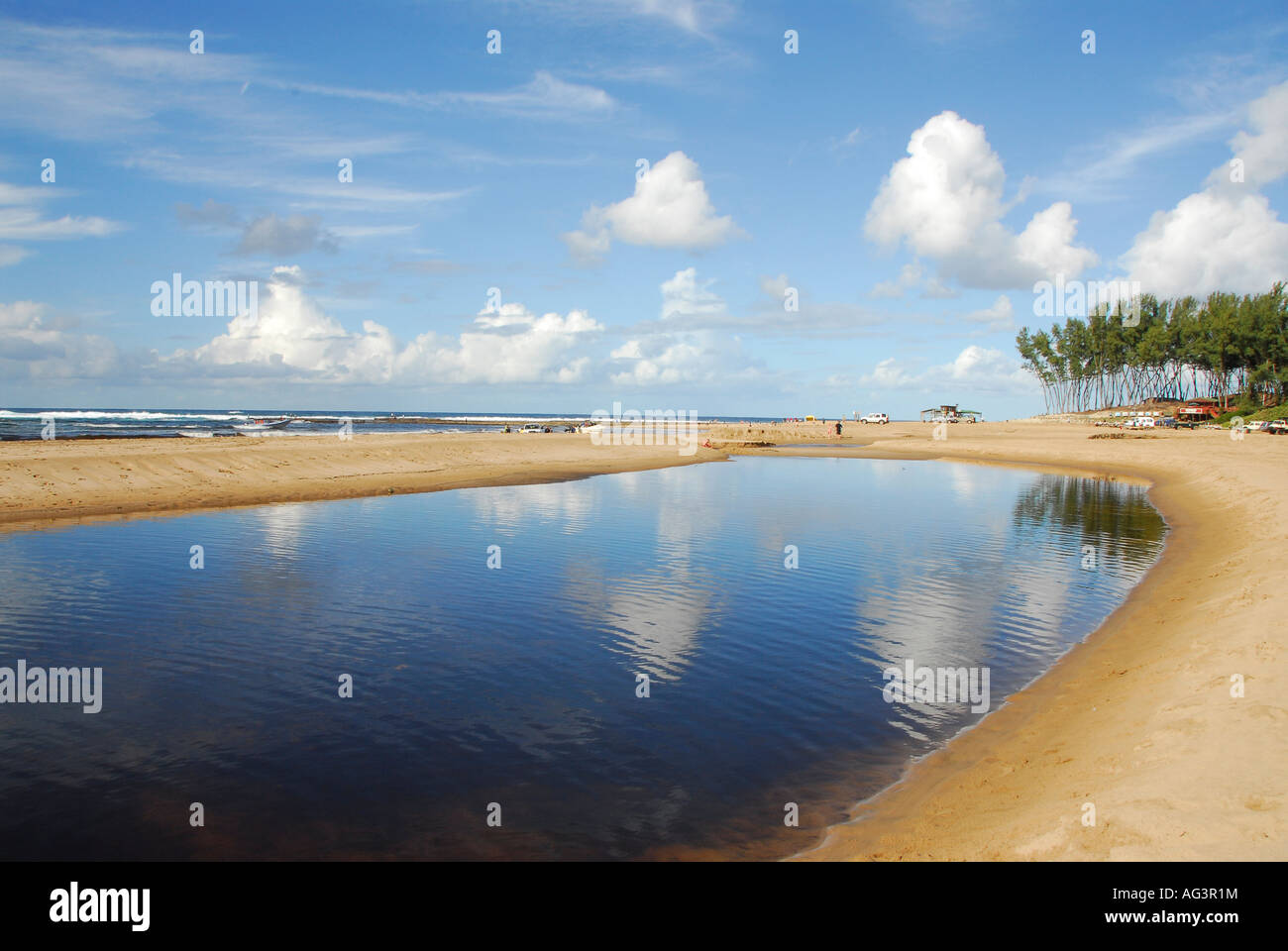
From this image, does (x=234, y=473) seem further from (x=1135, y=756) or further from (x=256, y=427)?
(x=256, y=427)

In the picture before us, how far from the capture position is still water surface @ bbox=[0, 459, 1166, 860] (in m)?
10.1

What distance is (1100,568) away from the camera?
85.7 ft

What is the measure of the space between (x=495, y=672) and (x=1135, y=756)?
1076cm

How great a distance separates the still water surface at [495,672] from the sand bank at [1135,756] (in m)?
0.78

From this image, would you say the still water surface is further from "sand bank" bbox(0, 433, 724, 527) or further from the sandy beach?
"sand bank" bbox(0, 433, 724, 527)

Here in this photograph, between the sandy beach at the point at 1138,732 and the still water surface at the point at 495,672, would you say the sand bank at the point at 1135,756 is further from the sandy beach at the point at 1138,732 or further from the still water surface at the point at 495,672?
the still water surface at the point at 495,672

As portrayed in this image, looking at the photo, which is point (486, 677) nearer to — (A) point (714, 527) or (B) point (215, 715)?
(B) point (215, 715)

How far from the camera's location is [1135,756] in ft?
33.8

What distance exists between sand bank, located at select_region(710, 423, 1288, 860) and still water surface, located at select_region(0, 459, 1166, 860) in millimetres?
780

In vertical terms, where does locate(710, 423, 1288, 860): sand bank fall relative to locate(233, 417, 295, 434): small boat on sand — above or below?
below

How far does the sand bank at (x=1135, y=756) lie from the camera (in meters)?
8.17

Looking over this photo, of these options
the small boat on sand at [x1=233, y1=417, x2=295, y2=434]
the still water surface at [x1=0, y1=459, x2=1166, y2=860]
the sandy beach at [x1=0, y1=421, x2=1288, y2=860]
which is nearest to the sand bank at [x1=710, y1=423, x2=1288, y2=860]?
the sandy beach at [x1=0, y1=421, x2=1288, y2=860]
